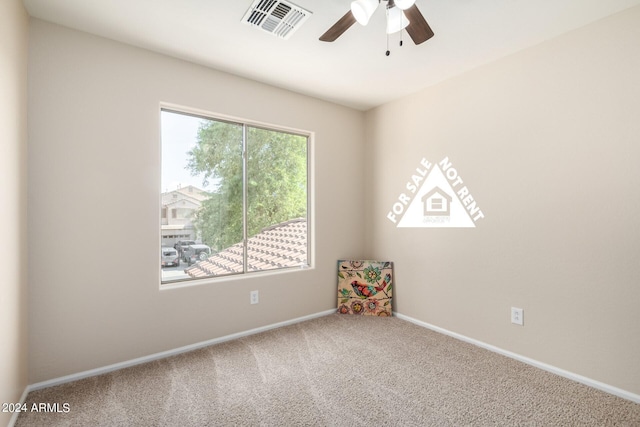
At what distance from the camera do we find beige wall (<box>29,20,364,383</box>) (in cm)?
200

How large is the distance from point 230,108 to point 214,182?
71 cm

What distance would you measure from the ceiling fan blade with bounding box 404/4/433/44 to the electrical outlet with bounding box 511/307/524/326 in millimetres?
2172

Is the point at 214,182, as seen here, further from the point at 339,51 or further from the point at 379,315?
the point at 379,315

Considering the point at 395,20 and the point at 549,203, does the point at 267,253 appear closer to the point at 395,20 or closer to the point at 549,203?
the point at 395,20

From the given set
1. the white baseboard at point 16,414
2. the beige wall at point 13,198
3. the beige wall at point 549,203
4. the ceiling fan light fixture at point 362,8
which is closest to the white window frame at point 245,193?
the beige wall at point 13,198

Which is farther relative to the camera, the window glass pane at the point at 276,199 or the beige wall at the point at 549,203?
the window glass pane at the point at 276,199

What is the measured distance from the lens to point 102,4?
6.13ft

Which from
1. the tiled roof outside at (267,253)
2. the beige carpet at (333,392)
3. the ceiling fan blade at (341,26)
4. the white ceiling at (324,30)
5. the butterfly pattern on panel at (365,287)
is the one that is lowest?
the beige carpet at (333,392)

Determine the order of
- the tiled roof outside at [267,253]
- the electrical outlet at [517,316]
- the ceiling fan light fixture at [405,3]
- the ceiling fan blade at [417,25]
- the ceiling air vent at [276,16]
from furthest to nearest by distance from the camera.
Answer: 1. the tiled roof outside at [267,253]
2. the electrical outlet at [517,316]
3. the ceiling air vent at [276,16]
4. the ceiling fan blade at [417,25]
5. the ceiling fan light fixture at [405,3]

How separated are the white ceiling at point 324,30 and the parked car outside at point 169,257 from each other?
64.4 inches

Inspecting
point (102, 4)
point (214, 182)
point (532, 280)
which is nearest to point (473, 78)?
point (532, 280)

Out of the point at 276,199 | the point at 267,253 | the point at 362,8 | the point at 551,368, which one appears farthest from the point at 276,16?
the point at 551,368

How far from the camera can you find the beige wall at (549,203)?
191 centimetres

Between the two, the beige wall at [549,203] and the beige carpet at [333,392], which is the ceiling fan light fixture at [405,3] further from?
the beige carpet at [333,392]
